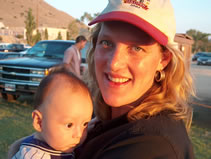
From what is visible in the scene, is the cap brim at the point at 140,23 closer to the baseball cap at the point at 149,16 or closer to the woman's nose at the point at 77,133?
the baseball cap at the point at 149,16

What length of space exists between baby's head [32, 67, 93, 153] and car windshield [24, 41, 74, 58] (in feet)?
18.6

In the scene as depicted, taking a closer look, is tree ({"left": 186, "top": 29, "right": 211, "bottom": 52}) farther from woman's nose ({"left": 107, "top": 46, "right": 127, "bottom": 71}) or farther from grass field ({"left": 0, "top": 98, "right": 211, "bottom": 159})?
woman's nose ({"left": 107, "top": 46, "right": 127, "bottom": 71})

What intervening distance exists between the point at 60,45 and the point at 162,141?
673cm

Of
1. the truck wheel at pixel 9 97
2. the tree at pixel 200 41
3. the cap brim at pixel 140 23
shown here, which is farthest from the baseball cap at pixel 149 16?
the tree at pixel 200 41

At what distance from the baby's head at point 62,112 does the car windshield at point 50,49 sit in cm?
568

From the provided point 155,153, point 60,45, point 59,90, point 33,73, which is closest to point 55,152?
point 59,90

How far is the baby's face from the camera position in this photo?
1.52 metres

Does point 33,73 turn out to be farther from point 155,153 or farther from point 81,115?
point 155,153

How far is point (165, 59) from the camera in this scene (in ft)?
5.31

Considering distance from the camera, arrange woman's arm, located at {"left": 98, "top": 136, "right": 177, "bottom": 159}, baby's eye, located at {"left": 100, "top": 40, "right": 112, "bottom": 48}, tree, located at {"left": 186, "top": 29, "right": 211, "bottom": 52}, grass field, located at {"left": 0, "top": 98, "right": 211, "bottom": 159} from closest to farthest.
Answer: woman's arm, located at {"left": 98, "top": 136, "right": 177, "bottom": 159} < baby's eye, located at {"left": 100, "top": 40, "right": 112, "bottom": 48} < grass field, located at {"left": 0, "top": 98, "right": 211, "bottom": 159} < tree, located at {"left": 186, "top": 29, "right": 211, "bottom": 52}

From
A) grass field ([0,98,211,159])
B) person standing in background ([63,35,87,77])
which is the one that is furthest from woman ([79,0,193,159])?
person standing in background ([63,35,87,77])

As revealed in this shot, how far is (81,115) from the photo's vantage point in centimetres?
158

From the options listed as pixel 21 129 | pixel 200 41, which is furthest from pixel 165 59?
pixel 200 41

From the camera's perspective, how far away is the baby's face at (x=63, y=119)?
59.8 inches
